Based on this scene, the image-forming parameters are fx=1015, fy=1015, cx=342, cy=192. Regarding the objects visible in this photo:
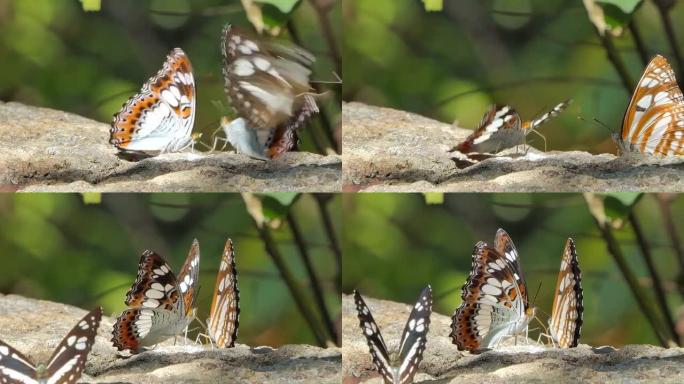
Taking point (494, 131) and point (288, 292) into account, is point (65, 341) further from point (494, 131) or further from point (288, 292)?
point (494, 131)

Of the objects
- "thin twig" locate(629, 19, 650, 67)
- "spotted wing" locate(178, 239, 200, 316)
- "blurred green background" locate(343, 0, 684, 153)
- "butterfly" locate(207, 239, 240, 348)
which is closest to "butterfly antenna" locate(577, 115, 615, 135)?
"blurred green background" locate(343, 0, 684, 153)

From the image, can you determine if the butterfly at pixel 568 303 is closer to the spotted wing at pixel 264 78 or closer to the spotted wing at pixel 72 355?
the spotted wing at pixel 264 78

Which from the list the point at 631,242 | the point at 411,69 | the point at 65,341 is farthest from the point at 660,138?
the point at 65,341

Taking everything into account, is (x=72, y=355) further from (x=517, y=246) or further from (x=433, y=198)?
(x=517, y=246)

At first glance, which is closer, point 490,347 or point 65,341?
point 65,341

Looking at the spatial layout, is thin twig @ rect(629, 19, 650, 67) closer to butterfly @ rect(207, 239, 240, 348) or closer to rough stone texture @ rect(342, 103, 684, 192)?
rough stone texture @ rect(342, 103, 684, 192)

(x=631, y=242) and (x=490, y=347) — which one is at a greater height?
(x=631, y=242)
